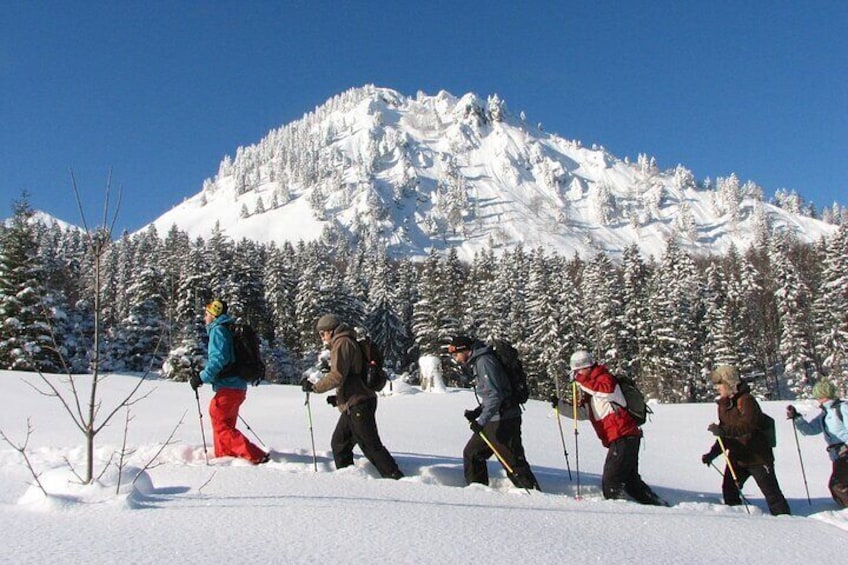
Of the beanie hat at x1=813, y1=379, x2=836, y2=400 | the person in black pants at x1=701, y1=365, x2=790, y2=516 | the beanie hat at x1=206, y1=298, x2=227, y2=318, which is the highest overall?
the beanie hat at x1=206, y1=298, x2=227, y2=318

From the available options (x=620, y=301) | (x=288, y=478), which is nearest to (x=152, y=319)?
(x=620, y=301)

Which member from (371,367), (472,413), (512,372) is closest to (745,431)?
(512,372)

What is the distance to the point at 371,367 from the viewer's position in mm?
5965

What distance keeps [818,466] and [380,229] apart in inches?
7419

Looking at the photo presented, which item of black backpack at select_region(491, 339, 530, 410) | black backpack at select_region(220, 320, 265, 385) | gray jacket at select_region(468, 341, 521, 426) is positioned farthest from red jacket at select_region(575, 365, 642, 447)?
black backpack at select_region(220, 320, 265, 385)

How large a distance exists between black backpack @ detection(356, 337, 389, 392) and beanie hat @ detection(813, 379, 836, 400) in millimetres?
5210

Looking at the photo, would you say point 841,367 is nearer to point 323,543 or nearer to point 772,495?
point 772,495

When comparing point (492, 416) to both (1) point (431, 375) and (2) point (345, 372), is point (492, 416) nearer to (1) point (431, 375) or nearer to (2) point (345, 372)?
(2) point (345, 372)

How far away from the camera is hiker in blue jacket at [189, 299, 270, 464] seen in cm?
601

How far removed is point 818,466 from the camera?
980 cm

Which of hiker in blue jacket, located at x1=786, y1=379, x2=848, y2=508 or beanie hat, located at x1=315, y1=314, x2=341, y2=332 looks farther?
hiker in blue jacket, located at x1=786, y1=379, x2=848, y2=508

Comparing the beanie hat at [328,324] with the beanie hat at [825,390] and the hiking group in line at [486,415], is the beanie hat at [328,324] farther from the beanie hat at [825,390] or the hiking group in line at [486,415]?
the beanie hat at [825,390]

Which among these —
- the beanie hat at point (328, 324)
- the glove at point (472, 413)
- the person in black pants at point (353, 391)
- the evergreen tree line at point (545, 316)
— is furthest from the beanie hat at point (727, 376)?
the evergreen tree line at point (545, 316)

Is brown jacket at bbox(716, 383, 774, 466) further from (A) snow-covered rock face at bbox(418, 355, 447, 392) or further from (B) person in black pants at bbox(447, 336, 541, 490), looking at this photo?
(A) snow-covered rock face at bbox(418, 355, 447, 392)
